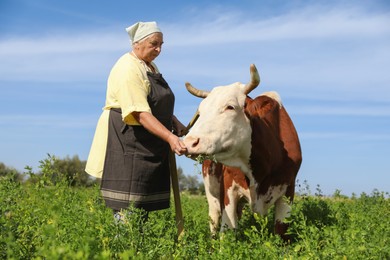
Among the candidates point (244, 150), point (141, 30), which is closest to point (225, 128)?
point (244, 150)

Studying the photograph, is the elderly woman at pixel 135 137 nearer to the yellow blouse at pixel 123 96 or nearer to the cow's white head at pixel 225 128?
the yellow blouse at pixel 123 96

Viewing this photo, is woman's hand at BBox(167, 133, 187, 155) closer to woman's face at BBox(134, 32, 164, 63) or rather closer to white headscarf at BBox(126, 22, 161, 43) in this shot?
woman's face at BBox(134, 32, 164, 63)

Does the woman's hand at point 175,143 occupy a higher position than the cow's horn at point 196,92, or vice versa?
the cow's horn at point 196,92

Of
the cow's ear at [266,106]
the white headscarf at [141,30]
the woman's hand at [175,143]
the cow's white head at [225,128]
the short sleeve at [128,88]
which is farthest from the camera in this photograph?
the cow's ear at [266,106]

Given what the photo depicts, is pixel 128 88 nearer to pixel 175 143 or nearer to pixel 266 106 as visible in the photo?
pixel 175 143

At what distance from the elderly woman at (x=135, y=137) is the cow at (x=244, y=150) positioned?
436 millimetres

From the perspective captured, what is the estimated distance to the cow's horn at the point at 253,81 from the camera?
618 centimetres

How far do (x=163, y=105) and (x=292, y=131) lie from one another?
89.7 inches

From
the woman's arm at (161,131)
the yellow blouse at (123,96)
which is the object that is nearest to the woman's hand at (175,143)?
the woman's arm at (161,131)

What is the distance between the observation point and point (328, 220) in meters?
7.67

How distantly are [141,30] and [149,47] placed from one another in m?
0.19

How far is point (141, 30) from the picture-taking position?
19.0 feet

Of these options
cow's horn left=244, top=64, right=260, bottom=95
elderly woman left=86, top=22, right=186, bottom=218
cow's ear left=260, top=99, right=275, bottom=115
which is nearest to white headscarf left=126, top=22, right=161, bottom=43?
elderly woman left=86, top=22, right=186, bottom=218

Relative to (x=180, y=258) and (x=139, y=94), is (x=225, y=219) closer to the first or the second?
(x=139, y=94)
